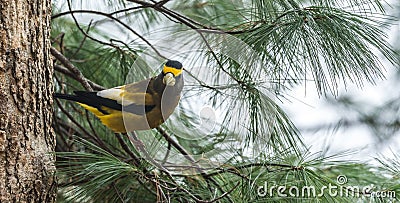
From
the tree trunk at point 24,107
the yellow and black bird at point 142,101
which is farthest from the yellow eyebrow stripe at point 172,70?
the tree trunk at point 24,107

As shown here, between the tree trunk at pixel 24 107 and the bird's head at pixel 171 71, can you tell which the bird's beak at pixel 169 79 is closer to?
the bird's head at pixel 171 71

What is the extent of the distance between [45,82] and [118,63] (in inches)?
17.9

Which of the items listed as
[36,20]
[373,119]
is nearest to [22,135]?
[36,20]

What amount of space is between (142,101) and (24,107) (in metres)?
0.19

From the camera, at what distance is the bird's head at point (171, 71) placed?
2.82ft

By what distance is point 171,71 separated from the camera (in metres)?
0.86

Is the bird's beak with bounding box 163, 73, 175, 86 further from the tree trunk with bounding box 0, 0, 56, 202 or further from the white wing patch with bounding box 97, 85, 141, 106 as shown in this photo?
the tree trunk with bounding box 0, 0, 56, 202

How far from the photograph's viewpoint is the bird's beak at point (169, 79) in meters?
0.86

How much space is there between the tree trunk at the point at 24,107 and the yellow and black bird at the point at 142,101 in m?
0.08

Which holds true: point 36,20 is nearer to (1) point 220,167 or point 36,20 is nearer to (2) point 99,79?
(1) point 220,167

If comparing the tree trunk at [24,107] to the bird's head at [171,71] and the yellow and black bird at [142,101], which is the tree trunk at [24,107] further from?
the bird's head at [171,71]

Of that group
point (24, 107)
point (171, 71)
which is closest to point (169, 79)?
point (171, 71)

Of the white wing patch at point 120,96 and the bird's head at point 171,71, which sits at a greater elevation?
the bird's head at point 171,71

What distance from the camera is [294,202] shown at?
1.01 m
